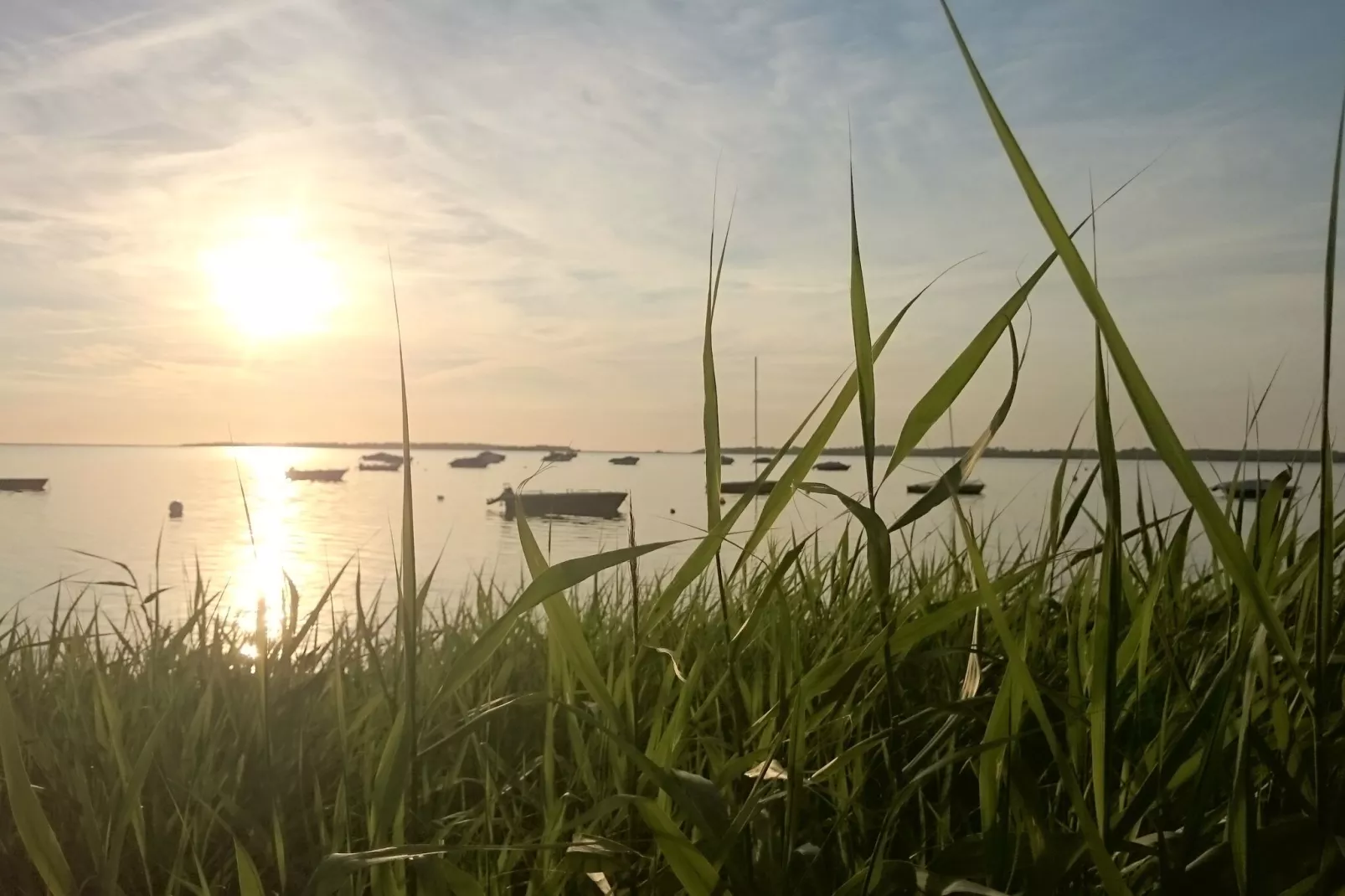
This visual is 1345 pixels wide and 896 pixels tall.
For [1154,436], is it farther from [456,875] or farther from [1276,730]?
[456,875]

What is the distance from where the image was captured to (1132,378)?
2.17ft

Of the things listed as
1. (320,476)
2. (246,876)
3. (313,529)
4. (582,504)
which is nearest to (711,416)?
(246,876)

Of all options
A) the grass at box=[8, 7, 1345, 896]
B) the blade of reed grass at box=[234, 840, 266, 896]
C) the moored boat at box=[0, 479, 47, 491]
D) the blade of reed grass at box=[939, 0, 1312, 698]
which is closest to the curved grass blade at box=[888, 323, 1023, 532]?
the grass at box=[8, 7, 1345, 896]

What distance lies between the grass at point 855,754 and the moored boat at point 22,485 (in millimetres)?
36633

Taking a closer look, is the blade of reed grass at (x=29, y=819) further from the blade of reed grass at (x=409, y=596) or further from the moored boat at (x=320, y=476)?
the moored boat at (x=320, y=476)

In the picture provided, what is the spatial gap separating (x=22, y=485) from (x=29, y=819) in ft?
128

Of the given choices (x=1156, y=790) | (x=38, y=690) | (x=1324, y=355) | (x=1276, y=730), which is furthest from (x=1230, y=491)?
(x=38, y=690)

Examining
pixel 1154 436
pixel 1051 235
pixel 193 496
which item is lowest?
pixel 193 496

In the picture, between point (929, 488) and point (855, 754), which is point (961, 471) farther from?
point (855, 754)

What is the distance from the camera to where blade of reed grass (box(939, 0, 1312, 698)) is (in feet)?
2.15

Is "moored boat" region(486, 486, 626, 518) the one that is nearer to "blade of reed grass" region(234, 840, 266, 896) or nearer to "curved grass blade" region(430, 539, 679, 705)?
"blade of reed grass" region(234, 840, 266, 896)

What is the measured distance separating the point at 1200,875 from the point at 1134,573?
85 cm

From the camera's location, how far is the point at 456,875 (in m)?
0.79

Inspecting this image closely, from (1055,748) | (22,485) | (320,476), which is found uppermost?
(1055,748)
